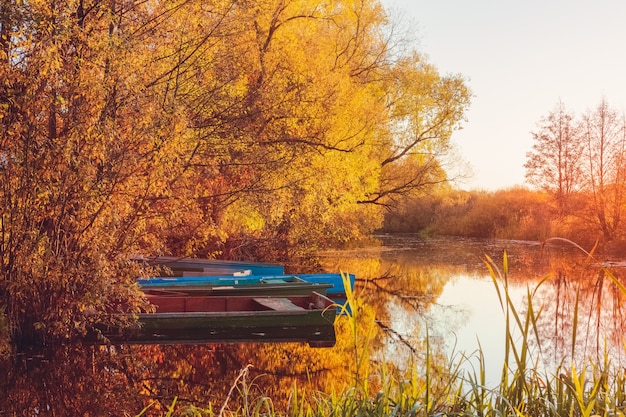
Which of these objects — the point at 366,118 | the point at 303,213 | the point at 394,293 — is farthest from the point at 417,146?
the point at 394,293

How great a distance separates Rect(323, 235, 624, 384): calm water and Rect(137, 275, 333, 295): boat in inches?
59.5

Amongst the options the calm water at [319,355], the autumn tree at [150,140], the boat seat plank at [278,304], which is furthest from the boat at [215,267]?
the boat seat plank at [278,304]

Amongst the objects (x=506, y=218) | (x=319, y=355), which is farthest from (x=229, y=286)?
(x=506, y=218)

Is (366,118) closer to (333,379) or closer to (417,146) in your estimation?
(417,146)

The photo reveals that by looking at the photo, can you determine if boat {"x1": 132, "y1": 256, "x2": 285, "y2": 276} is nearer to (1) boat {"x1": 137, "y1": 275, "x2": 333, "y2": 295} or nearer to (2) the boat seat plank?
(1) boat {"x1": 137, "y1": 275, "x2": 333, "y2": 295}

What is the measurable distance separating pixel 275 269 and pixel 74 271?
7.09 m

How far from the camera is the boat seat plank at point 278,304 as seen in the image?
10044 mm

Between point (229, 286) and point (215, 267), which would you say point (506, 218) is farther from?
point (229, 286)

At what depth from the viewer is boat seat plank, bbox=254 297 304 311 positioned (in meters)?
10.0

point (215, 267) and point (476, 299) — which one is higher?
point (215, 267)

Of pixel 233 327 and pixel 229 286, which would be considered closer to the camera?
pixel 233 327

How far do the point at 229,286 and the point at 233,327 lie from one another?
2.41m

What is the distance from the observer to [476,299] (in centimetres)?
1416

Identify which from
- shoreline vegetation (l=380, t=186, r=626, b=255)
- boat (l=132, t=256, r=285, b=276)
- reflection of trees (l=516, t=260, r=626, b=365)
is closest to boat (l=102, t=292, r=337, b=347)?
reflection of trees (l=516, t=260, r=626, b=365)
